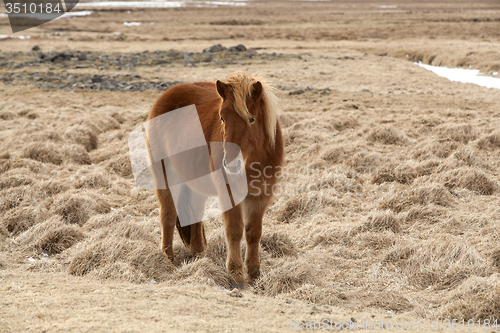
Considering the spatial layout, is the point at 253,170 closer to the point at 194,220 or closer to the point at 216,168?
the point at 216,168

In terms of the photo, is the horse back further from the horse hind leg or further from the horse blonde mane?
the horse hind leg

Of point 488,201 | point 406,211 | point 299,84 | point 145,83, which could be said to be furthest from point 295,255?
point 145,83

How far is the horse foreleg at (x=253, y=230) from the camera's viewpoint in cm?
392

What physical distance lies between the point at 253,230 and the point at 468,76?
1648 cm

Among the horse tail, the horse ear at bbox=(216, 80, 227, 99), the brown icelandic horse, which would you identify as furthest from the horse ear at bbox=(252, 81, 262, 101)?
the horse tail

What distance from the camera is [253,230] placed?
4004mm

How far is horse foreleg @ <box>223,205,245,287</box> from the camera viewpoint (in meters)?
3.88

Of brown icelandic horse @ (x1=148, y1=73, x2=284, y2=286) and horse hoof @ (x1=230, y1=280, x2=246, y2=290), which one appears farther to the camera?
horse hoof @ (x1=230, y1=280, x2=246, y2=290)

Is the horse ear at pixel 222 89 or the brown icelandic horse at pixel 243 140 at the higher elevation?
the horse ear at pixel 222 89

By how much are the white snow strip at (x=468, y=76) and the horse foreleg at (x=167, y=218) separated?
1372 cm

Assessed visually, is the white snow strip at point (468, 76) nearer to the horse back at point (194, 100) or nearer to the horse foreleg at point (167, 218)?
the horse back at point (194, 100)

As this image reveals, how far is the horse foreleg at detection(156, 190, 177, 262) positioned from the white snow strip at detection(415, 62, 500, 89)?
1372 cm

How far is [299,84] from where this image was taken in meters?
15.6

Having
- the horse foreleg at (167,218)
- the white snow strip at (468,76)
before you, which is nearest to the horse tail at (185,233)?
the horse foreleg at (167,218)
